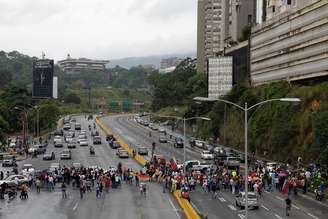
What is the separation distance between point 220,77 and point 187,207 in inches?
3406

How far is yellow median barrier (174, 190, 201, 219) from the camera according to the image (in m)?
35.6

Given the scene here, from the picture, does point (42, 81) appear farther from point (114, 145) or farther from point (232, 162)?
point (232, 162)

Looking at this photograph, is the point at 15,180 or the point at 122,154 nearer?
the point at 15,180

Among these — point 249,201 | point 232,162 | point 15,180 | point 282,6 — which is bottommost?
point 15,180

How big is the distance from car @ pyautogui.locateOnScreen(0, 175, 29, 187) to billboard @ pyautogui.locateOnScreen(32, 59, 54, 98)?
88208 mm

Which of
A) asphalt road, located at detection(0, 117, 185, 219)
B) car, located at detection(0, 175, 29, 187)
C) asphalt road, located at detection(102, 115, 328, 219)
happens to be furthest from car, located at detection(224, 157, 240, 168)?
car, located at detection(0, 175, 29, 187)

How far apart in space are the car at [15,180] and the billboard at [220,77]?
76.0 metres

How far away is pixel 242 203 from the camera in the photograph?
39.4 meters

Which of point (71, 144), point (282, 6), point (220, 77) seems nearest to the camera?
point (71, 144)

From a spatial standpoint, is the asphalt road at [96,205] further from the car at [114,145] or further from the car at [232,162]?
the car at [114,145]

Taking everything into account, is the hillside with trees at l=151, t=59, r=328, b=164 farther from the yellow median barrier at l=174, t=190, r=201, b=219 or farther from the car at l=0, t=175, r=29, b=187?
the car at l=0, t=175, r=29, b=187

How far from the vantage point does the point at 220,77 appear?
124000 millimetres

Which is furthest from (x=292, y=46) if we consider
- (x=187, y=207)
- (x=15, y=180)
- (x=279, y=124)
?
(x=187, y=207)

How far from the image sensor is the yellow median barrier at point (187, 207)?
117 feet
